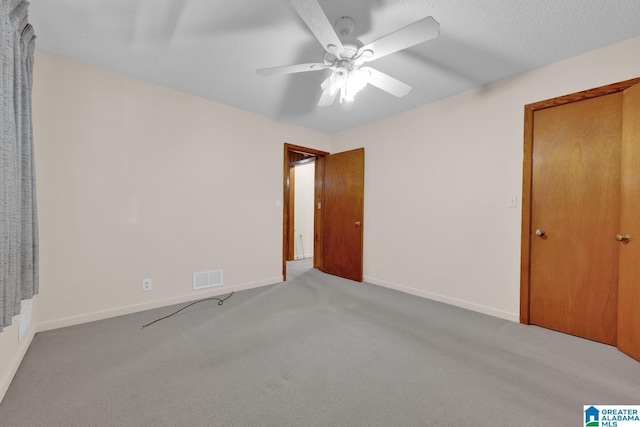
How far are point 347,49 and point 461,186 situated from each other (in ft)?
6.26

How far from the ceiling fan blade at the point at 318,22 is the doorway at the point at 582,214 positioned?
197 centimetres

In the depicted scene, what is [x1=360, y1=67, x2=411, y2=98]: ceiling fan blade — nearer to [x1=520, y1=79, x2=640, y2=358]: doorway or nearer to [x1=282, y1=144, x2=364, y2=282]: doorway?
[x1=520, y1=79, x2=640, y2=358]: doorway

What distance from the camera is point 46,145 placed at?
2.09 meters

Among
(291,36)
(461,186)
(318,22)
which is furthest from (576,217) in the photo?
(291,36)

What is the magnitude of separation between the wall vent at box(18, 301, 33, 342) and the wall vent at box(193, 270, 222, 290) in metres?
1.23

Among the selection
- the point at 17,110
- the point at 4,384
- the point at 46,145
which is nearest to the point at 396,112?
the point at 17,110

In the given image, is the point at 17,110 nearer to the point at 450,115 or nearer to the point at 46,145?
the point at 46,145

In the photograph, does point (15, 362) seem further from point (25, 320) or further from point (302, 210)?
point (302, 210)

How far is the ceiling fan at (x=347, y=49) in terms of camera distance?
1.30m

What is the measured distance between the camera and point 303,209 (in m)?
5.83

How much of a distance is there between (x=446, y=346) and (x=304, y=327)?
1147 mm

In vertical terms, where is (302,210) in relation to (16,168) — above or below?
below

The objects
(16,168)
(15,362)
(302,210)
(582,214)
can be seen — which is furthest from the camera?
(302,210)

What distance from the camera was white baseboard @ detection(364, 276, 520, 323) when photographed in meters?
2.40
